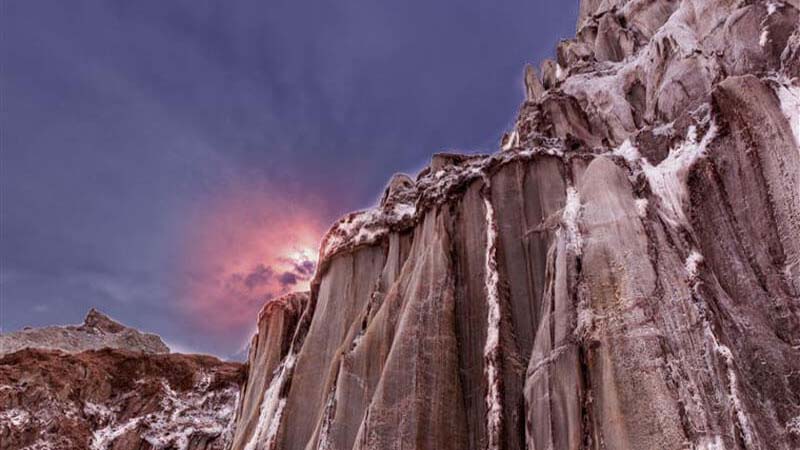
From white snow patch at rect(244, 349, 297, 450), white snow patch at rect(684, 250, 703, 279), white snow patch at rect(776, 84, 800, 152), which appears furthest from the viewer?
white snow patch at rect(244, 349, 297, 450)

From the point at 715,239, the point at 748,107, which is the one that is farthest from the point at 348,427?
the point at 748,107

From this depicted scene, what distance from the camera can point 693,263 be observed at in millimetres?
13250

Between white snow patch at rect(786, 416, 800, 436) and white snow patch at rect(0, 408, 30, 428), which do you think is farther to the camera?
white snow patch at rect(0, 408, 30, 428)

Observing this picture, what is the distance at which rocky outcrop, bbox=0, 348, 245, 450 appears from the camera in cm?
3150

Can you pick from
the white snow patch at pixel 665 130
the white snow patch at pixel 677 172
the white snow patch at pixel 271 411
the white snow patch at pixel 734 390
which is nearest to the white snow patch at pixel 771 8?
the white snow patch at pixel 665 130

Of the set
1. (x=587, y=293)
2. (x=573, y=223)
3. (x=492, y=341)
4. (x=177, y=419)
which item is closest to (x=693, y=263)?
(x=587, y=293)

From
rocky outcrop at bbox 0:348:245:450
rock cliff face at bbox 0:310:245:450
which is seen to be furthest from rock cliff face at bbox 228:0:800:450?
rock cliff face at bbox 0:310:245:450

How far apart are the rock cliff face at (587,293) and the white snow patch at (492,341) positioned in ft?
0.16

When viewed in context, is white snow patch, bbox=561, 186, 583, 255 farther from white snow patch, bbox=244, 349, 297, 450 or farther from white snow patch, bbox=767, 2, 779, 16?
white snow patch, bbox=767, 2, 779, 16

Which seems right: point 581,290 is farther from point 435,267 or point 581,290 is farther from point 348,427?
point 348,427

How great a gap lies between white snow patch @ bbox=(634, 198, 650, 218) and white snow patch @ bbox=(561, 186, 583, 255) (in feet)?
4.65

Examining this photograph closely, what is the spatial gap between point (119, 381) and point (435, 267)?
2777 cm

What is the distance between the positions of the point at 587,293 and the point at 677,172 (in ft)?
19.0

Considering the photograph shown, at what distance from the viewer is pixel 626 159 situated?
1769cm
